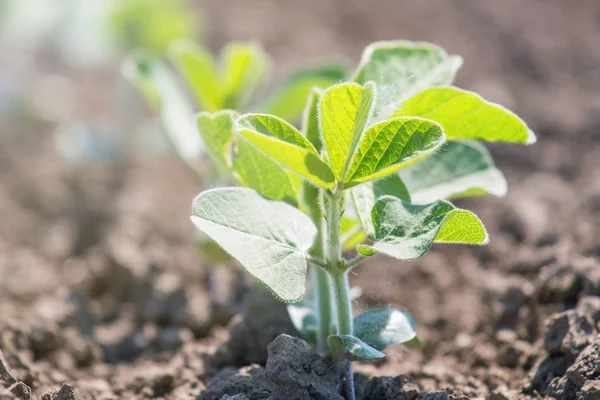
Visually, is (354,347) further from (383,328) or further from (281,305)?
(281,305)

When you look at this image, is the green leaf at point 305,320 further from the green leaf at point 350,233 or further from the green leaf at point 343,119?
the green leaf at point 343,119

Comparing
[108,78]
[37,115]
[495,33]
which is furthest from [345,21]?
[37,115]

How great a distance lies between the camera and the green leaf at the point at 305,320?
59.7 inches

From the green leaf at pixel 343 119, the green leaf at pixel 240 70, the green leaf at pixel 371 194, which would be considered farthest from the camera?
the green leaf at pixel 240 70

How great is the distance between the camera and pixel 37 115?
3684 mm

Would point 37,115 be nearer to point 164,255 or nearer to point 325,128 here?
point 164,255

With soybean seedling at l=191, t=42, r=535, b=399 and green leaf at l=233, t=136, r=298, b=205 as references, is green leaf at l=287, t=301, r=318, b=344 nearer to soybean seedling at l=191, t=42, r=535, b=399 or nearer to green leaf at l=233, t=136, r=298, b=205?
soybean seedling at l=191, t=42, r=535, b=399

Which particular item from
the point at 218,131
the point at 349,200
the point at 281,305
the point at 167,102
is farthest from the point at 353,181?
the point at 167,102

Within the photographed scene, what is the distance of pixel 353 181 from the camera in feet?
4.22

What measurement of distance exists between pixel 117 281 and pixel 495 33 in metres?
2.56

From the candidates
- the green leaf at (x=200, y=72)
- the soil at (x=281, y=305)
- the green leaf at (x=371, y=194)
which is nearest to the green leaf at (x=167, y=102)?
the green leaf at (x=200, y=72)

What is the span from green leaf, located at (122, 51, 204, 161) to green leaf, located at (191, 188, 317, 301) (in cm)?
76

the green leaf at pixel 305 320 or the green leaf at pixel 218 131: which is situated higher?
the green leaf at pixel 218 131

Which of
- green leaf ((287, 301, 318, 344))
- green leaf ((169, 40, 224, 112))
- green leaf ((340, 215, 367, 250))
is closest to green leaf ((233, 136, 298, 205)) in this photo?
green leaf ((340, 215, 367, 250))
